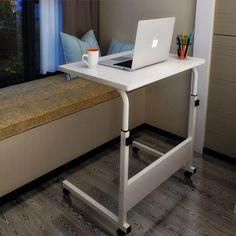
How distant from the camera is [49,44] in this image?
2969 millimetres

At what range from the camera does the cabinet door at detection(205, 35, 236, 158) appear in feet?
8.55

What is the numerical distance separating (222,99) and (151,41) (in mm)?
1039

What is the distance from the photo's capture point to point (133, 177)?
81.4 inches

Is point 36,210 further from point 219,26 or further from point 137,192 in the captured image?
point 219,26

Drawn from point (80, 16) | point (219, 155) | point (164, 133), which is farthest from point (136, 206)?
point (80, 16)

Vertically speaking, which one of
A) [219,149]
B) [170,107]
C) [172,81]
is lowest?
[219,149]

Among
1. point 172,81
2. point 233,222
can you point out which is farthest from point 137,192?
point 172,81

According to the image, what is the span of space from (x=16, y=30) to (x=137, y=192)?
168cm

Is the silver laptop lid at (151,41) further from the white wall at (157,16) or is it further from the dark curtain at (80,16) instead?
the dark curtain at (80,16)

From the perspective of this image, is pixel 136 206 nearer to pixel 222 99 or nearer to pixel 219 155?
pixel 219 155

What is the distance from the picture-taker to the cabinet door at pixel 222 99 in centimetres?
261

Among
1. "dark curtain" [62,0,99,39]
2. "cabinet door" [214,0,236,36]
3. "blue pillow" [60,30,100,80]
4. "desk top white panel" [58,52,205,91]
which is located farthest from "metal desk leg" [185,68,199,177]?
"dark curtain" [62,0,99,39]

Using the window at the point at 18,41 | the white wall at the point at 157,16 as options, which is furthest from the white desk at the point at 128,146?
the window at the point at 18,41

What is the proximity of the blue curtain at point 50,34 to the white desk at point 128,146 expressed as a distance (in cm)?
93
